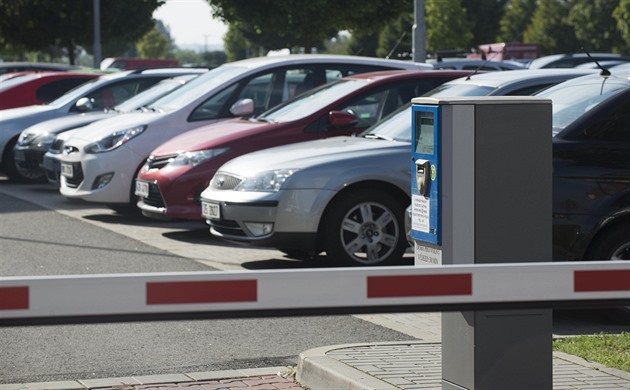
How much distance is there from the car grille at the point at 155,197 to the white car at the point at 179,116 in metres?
1.22

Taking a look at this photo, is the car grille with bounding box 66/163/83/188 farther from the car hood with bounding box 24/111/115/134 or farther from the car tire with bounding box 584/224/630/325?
the car tire with bounding box 584/224/630/325

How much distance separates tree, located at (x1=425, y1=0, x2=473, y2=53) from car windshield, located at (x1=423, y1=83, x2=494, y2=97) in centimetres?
5934

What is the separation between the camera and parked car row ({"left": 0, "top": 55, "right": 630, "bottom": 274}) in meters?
7.98

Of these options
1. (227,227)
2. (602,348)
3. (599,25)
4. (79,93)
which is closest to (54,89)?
(79,93)

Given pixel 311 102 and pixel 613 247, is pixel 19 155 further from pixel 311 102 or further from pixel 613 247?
pixel 613 247

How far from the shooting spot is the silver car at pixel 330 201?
954 centimetres

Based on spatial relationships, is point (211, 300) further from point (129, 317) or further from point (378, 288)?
point (378, 288)

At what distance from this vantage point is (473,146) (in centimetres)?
509

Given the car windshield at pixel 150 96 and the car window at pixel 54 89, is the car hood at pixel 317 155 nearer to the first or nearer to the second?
the car windshield at pixel 150 96

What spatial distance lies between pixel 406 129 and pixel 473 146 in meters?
4.93

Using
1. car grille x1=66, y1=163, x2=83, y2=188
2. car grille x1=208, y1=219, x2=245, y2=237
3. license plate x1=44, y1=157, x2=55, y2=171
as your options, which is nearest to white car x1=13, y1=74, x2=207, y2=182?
license plate x1=44, y1=157, x2=55, y2=171

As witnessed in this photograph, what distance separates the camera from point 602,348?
667cm

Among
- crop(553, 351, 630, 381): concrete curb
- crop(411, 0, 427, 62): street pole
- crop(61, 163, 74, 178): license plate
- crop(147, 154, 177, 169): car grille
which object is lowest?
crop(553, 351, 630, 381): concrete curb

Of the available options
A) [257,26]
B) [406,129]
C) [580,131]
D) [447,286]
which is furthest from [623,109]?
[257,26]
